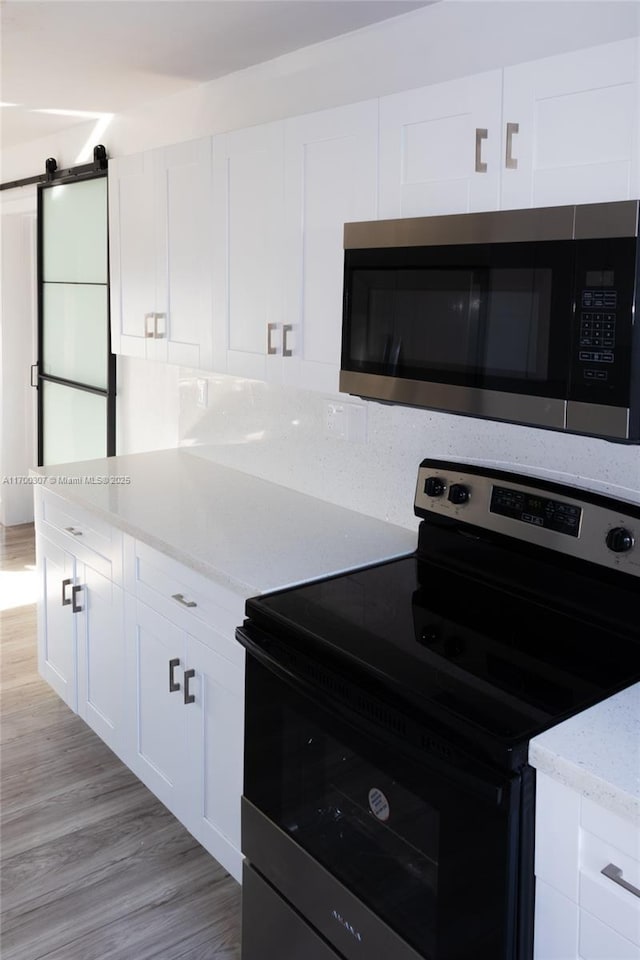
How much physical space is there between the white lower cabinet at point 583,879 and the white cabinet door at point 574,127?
96cm

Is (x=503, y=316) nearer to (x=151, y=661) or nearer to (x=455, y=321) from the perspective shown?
(x=455, y=321)

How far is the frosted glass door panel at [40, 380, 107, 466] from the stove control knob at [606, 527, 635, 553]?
9.67ft

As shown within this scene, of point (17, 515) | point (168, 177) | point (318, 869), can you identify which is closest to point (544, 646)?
point (318, 869)

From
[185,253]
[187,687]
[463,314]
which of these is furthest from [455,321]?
[185,253]

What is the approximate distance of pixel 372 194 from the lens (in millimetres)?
1911

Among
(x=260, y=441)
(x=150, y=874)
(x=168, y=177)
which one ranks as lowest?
(x=150, y=874)

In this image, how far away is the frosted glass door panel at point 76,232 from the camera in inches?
158

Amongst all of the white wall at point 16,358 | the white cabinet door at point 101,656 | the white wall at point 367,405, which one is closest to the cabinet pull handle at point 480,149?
the white wall at point 367,405

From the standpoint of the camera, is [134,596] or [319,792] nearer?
[319,792]

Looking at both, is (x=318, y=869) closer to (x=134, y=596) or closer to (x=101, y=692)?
(x=134, y=596)

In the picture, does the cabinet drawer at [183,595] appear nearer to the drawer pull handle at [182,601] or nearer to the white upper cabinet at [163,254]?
the drawer pull handle at [182,601]

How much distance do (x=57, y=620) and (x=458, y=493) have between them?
170cm

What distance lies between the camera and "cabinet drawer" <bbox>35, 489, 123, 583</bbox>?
257 centimetres

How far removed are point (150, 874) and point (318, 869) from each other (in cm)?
86
